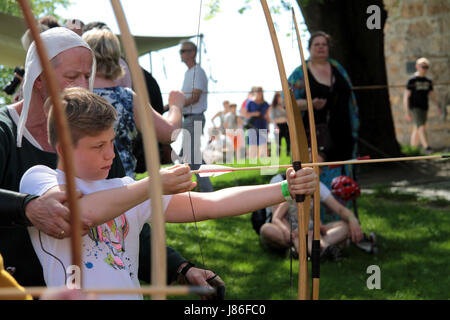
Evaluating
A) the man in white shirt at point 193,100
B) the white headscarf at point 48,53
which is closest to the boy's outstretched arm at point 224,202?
the man in white shirt at point 193,100

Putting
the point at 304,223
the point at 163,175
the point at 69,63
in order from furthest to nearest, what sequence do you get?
the point at 304,223 < the point at 69,63 < the point at 163,175

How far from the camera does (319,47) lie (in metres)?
4.23

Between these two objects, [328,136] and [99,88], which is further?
[328,136]

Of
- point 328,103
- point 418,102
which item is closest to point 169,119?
point 328,103

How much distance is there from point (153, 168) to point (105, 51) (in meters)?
1.48

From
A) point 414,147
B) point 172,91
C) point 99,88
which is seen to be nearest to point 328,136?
point 172,91

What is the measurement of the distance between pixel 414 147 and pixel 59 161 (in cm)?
804

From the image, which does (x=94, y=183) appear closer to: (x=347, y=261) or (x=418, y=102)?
(x=347, y=261)

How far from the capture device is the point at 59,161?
1679 millimetres

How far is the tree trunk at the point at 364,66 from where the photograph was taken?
6676mm

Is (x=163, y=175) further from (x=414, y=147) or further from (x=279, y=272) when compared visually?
(x=414, y=147)

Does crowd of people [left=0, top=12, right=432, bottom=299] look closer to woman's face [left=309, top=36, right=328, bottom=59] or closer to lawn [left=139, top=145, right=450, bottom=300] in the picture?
lawn [left=139, top=145, right=450, bottom=300]

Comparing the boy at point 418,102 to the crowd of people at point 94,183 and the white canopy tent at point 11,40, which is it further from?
the crowd of people at point 94,183

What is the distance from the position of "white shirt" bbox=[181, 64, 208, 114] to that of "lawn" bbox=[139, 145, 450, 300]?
21.7 inches
